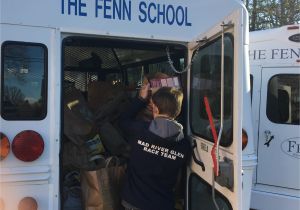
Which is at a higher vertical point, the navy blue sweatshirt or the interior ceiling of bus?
the interior ceiling of bus

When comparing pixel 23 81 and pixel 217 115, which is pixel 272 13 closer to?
pixel 217 115

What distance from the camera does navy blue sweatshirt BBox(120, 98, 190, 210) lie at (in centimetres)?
289

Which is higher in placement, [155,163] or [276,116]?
[276,116]

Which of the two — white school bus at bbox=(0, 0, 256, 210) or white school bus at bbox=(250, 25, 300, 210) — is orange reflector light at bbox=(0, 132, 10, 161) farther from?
white school bus at bbox=(250, 25, 300, 210)

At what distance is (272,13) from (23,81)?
48.3 feet

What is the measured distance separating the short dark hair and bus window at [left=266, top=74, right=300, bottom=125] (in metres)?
2.61

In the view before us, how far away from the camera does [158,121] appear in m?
2.90

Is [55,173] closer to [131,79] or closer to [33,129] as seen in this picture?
[33,129]

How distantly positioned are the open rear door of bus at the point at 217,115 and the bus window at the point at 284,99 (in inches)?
92.2

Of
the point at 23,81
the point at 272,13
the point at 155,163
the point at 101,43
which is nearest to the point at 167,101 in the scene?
the point at 155,163

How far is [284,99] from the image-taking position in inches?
207

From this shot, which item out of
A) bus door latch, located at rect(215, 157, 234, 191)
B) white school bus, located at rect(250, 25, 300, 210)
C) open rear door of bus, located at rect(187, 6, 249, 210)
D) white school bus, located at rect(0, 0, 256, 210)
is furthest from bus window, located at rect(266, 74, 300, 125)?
bus door latch, located at rect(215, 157, 234, 191)

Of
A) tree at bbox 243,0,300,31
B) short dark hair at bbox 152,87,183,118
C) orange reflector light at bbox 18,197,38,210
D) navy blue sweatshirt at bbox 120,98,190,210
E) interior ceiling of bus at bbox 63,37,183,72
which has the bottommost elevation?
orange reflector light at bbox 18,197,38,210

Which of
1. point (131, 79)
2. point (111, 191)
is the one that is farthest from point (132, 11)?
point (131, 79)
